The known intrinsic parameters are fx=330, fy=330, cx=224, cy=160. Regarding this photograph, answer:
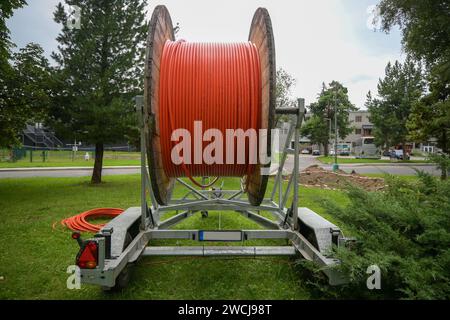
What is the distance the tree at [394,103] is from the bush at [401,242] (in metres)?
43.6

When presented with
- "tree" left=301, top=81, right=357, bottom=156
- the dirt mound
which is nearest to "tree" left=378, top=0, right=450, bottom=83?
the dirt mound

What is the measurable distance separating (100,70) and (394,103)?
41078 mm

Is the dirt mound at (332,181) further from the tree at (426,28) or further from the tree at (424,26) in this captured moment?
the tree at (424,26)

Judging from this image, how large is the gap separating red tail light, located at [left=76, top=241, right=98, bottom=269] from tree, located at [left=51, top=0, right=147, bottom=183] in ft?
33.1

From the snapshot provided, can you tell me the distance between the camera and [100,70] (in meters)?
13.0

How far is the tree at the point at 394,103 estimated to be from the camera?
42062 millimetres

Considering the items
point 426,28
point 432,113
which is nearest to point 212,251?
point 426,28

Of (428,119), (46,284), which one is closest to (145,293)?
(46,284)

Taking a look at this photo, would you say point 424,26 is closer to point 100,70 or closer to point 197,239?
point 100,70

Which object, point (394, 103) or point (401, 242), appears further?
point (394, 103)

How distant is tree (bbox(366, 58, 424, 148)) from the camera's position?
4206 cm

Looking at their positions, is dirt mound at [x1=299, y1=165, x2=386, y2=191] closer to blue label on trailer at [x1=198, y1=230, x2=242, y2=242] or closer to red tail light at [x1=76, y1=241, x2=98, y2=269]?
blue label on trailer at [x1=198, y1=230, x2=242, y2=242]

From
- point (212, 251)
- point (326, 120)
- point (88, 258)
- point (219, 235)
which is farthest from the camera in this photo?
point (326, 120)
